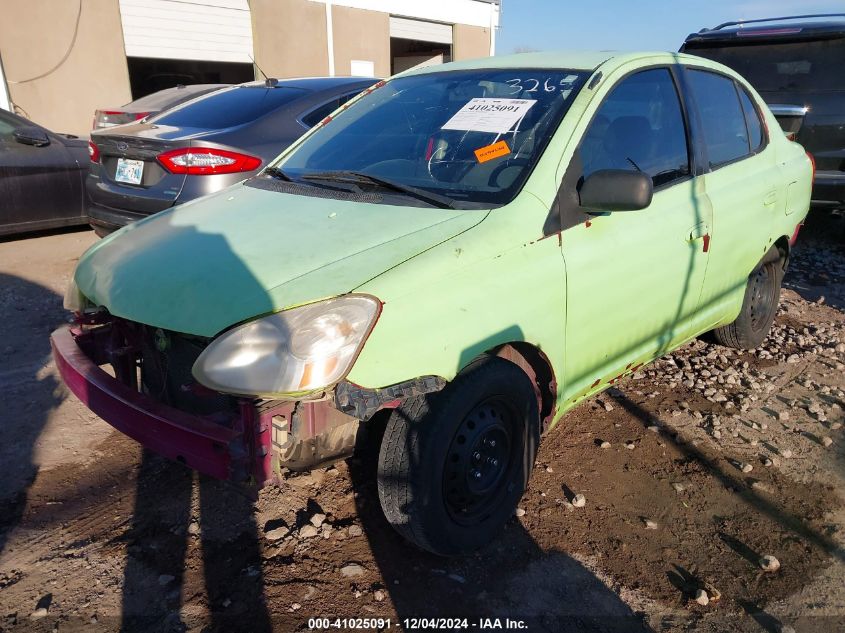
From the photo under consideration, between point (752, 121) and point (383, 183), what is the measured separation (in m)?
2.50

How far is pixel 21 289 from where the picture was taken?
17.7 ft

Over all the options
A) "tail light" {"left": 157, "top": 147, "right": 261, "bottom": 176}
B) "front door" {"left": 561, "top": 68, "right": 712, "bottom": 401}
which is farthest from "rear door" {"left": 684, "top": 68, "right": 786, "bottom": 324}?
"tail light" {"left": 157, "top": 147, "right": 261, "bottom": 176}

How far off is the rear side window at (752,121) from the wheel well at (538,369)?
2.18 metres

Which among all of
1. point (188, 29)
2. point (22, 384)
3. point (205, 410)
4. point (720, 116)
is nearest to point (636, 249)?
point (720, 116)

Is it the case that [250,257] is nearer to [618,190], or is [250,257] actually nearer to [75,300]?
[75,300]

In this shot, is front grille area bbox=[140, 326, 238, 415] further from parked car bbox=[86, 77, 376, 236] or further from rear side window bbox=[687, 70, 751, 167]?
rear side window bbox=[687, 70, 751, 167]

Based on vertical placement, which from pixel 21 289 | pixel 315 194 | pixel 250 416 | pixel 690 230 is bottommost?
pixel 21 289

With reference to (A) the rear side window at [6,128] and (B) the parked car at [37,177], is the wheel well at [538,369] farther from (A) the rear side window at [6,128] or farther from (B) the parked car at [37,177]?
(A) the rear side window at [6,128]

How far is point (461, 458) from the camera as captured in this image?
2373 mm

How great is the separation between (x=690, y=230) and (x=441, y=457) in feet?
5.66

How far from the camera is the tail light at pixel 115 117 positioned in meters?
7.40

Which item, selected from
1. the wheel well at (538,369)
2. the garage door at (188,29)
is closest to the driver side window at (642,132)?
the wheel well at (538,369)

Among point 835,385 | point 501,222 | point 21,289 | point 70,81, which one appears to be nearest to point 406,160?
point 501,222

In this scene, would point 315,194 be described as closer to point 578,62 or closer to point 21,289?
point 578,62
